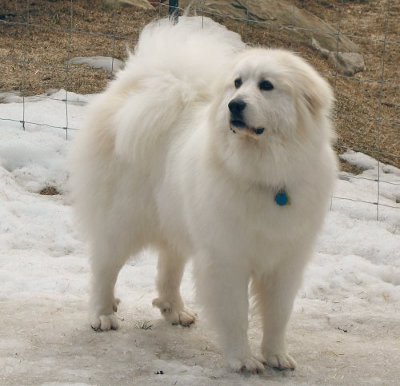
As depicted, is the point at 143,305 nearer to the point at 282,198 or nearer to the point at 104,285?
the point at 104,285

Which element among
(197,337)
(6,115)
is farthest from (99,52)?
(197,337)

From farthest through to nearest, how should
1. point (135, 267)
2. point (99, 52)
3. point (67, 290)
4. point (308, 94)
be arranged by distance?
point (99, 52), point (135, 267), point (67, 290), point (308, 94)

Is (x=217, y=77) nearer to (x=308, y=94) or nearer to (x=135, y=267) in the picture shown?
(x=308, y=94)

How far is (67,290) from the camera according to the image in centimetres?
504

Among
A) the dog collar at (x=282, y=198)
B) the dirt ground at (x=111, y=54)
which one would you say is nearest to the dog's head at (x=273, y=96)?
the dog collar at (x=282, y=198)

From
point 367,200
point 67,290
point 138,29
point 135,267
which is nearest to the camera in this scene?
point 67,290

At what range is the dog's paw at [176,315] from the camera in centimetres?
466

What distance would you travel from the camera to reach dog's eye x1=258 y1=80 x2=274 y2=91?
3.68m

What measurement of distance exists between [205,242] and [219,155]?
408 mm

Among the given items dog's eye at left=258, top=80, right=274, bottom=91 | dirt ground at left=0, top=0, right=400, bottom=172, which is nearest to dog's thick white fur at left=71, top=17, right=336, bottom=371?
dog's eye at left=258, top=80, right=274, bottom=91

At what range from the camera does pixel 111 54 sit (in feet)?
29.7

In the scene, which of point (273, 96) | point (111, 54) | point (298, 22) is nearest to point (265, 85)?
point (273, 96)

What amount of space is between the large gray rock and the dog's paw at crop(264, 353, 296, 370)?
6407 millimetres

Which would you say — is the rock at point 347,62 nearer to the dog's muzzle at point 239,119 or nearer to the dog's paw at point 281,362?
the dog's paw at point 281,362
